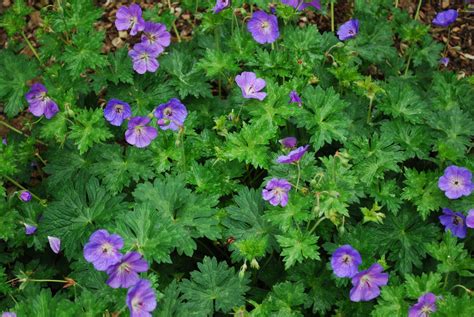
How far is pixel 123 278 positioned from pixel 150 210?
0.54 meters

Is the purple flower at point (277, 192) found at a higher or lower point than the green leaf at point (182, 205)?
higher

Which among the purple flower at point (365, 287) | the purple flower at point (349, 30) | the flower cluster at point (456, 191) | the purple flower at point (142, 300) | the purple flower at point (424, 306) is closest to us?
the purple flower at point (142, 300)

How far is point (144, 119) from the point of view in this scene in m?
3.09

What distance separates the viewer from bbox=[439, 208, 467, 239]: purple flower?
10.3 feet

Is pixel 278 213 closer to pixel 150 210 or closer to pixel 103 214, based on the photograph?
pixel 150 210

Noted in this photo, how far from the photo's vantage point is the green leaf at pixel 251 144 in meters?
3.18

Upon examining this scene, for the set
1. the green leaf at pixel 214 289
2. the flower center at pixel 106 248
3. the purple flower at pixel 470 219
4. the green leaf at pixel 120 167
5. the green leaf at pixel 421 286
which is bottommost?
the green leaf at pixel 214 289

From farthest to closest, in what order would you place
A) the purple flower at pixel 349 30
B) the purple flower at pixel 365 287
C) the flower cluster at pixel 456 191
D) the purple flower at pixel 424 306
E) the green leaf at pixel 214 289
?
1. the purple flower at pixel 349 30
2. the flower cluster at pixel 456 191
3. the green leaf at pixel 214 289
4. the purple flower at pixel 365 287
5. the purple flower at pixel 424 306

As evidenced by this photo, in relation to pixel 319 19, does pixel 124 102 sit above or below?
above

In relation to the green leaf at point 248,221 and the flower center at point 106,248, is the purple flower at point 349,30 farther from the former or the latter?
the flower center at point 106,248

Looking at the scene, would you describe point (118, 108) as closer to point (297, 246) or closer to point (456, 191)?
point (297, 246)

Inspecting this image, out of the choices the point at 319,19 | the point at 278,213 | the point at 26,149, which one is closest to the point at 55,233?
the point at 26,149

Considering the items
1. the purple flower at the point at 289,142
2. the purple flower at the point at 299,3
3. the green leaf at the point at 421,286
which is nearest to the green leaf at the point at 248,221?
the purple flower at the point at 289,142

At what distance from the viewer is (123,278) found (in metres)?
2.39
